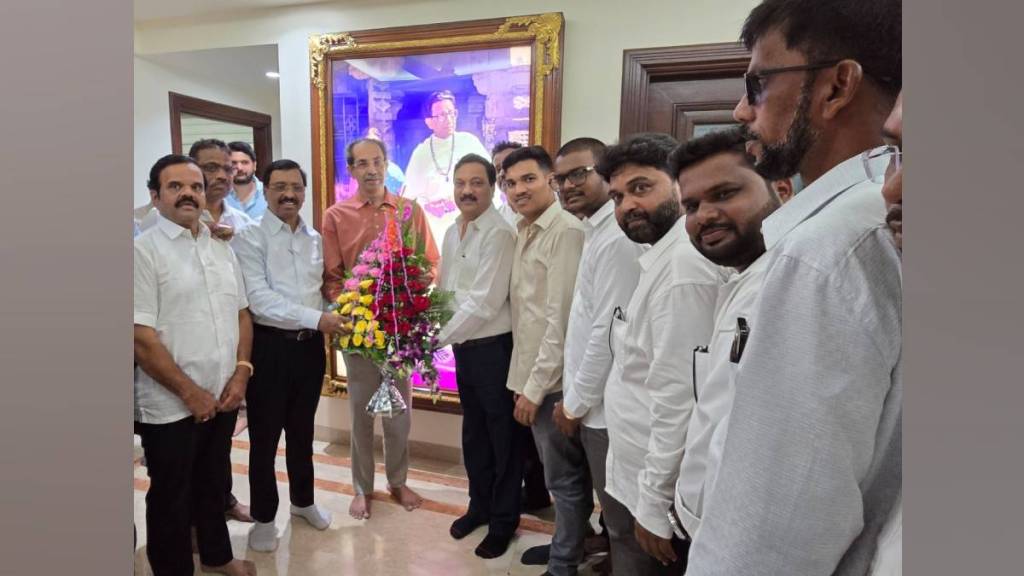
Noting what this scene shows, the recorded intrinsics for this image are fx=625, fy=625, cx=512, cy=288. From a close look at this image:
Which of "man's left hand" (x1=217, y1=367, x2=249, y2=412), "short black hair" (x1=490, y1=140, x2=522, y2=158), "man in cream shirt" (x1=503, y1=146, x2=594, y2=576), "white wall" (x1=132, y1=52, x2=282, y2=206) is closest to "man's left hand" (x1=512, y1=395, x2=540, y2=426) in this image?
"man in cream shirt" (x1=503, y1=146, x2=594, y2=576)

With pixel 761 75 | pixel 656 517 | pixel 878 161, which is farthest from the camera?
pixel 656 517

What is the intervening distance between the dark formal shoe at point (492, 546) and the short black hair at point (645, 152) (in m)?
1.78

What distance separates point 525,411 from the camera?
103 inches

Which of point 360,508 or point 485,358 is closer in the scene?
point 485,358

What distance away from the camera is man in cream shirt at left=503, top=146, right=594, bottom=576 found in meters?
2.56

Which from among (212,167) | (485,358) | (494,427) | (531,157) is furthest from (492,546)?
(212,167)

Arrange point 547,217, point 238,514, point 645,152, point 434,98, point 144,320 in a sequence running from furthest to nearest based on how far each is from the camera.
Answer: point 434,98, point 238,514, point 547,217, point 144,320, point 645,152

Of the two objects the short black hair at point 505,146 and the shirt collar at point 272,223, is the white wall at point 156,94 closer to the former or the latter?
the shirt collar at point 272,223

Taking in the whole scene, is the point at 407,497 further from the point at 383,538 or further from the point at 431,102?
the point at 431,102

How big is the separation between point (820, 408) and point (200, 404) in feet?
7.33

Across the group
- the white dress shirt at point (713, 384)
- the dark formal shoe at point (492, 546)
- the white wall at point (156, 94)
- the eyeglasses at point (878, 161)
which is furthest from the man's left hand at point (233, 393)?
the white wall at point (156, 94)

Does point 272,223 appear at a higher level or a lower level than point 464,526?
higher

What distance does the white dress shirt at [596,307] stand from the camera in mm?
2131

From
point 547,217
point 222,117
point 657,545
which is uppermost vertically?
point 222,117
